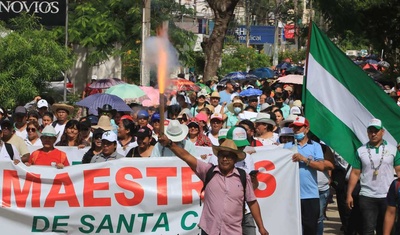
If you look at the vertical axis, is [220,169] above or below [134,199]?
above

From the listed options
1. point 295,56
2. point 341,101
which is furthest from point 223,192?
point 295,56

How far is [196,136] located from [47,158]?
236 centimetres

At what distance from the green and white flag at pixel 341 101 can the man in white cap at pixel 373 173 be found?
370mm

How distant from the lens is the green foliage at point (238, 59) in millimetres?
48094

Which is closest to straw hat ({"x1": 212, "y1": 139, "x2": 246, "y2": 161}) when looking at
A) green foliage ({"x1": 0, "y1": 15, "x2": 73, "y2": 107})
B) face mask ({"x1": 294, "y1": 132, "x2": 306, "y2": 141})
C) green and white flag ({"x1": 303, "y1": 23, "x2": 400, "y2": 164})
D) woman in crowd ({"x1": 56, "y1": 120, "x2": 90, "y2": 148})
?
face mask ({"x1": 294, "y1": 132, "x2": 306, "y2": 141})

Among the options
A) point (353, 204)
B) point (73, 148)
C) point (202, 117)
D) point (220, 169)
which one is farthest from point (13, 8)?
point (220, 169)

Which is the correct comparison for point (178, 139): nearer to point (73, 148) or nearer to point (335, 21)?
point (73, 148)

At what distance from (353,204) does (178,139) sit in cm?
250

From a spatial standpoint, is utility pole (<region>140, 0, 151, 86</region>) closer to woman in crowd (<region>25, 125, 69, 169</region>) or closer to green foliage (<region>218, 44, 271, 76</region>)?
woman in crowd (<region>25, 125, 69, 169</region>)

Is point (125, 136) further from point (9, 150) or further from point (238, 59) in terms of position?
point (238, 59)

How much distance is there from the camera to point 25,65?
17.3m

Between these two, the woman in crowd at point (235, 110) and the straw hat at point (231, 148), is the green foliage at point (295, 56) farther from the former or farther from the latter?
the straw hat at point (231, 148)

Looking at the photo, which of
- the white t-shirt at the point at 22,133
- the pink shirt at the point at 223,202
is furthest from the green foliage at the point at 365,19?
the pink shirt at the point at 223,202

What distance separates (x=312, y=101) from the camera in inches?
401
